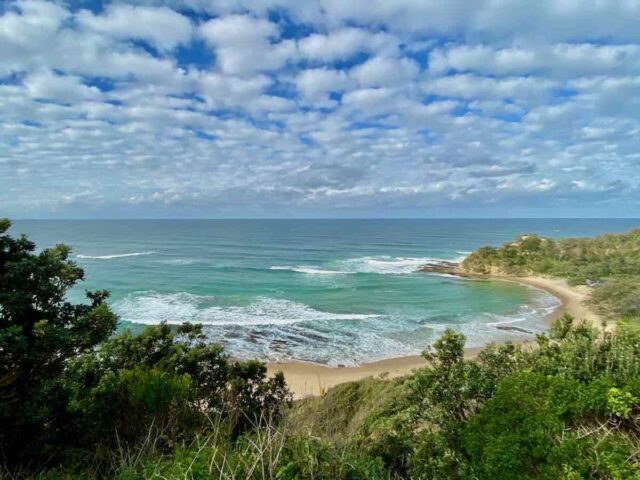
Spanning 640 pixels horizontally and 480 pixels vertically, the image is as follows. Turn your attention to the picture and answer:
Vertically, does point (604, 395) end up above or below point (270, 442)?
above

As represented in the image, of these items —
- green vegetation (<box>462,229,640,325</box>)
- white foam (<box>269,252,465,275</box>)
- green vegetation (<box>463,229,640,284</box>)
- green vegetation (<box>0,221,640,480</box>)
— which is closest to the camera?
green vegetation (<box>0,221,640,480</box>)

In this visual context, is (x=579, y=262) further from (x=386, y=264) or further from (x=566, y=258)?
(x=386, y=264)

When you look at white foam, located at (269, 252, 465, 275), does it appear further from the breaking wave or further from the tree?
the tree

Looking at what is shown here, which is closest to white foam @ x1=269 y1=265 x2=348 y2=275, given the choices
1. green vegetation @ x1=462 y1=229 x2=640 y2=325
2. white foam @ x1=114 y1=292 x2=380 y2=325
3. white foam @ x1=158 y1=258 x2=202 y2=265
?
white foam @ x1=158 y1=258 x2=202 y2=265

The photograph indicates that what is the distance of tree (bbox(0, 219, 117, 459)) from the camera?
6000 millimetres

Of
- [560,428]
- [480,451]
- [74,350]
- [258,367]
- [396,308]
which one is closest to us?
[560,428]

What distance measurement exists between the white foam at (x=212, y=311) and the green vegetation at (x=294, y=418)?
68.5 ft

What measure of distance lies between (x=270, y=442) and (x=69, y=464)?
3438mm

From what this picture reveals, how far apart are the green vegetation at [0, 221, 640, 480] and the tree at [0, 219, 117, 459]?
2cm

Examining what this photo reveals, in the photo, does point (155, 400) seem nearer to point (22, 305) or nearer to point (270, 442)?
point (22, 305)

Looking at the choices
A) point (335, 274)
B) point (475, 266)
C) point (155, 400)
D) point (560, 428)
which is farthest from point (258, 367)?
point (475, 266)

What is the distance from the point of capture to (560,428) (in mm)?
4891

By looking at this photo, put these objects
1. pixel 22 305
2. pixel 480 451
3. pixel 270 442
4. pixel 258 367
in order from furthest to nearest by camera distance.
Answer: pixel 258 367, pixel 22 305, pixel 480 451, pixel 270 442

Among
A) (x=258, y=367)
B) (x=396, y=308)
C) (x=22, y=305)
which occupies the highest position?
(x=22, y=305)
